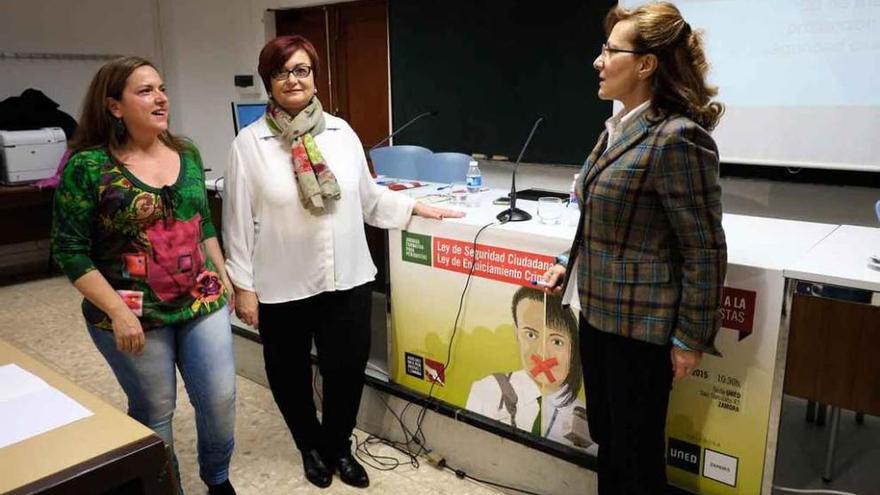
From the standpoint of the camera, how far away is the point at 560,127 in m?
4.19

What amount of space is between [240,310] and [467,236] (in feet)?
2.44

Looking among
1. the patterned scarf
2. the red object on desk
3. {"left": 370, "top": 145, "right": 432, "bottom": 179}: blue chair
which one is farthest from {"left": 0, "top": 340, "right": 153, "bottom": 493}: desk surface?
{"left": 370, "top": 145, "right": 432, "bottom": 179}: blue chair

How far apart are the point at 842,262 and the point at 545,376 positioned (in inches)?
33.1

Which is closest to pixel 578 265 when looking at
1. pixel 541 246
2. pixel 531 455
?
pixel 541 246

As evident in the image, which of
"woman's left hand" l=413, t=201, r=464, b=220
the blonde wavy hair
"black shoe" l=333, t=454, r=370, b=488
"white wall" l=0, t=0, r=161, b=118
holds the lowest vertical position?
"black shoe" l=333, t=454, r=370, b=488

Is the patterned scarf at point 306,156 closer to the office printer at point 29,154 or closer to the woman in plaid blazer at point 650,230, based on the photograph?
the woman in plaid blazer at point 650,230

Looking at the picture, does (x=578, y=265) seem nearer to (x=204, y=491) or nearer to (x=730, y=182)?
Answer: (x=204, y=491)

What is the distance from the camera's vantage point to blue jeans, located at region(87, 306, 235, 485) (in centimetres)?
161

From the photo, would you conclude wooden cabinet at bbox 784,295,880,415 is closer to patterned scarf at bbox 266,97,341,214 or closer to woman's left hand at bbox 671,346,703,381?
woman's left hand at bbox 671,346,703,381

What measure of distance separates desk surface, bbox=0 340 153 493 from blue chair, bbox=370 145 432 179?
2819 millimetres

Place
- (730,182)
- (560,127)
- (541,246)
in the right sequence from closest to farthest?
(541,246)
(730,182)
(560,127)

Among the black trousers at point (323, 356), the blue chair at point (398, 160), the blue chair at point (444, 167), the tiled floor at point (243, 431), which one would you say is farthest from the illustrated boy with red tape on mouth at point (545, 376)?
the blue chair at point (398, 160)

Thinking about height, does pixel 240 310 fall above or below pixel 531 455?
above

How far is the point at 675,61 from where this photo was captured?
128cm
